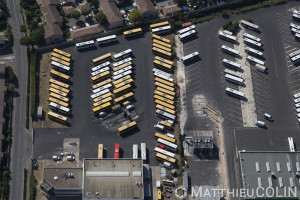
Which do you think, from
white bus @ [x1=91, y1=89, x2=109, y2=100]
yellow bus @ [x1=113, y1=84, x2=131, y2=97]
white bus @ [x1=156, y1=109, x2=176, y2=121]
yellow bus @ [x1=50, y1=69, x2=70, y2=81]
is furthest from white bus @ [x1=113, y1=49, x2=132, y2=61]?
white bus @ [x1=156, y1=109, x2=176, y2=121]

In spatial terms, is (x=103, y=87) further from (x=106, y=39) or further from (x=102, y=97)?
(x=106, y=39)

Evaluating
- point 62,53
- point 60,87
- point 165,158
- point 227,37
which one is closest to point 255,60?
point 227,37

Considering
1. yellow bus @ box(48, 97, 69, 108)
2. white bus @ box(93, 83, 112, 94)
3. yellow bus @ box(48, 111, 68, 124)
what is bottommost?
yellow bus @ box(48, 111, 68, 124)

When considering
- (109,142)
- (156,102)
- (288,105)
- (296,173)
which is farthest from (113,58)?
(296,173)

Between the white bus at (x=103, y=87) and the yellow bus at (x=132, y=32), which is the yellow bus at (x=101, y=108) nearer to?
the white bus at (x=103, y=87)

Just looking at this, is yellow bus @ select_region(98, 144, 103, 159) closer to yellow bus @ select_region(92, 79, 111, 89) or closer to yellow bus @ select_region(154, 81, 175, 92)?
yellow bus @ select_region(92, 79, 111, 89)

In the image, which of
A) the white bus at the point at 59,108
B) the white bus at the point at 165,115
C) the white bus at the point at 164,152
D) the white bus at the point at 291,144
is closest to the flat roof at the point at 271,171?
the white bus at the point at 291,144
